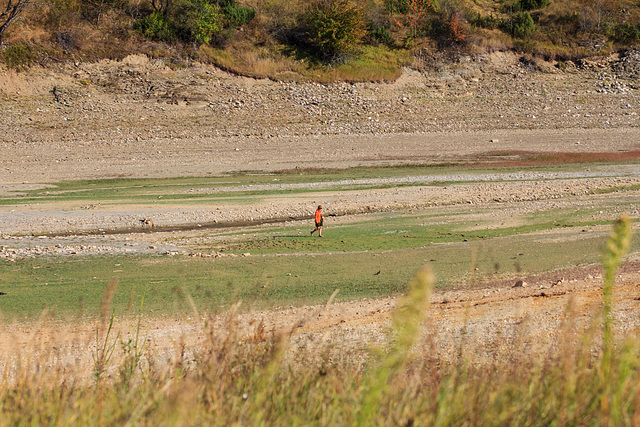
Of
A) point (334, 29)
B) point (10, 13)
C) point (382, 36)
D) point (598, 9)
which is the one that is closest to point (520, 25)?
Result: point (598, 9)

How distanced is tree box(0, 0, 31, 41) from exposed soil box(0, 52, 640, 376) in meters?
3.41

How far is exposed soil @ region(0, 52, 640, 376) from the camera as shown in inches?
674

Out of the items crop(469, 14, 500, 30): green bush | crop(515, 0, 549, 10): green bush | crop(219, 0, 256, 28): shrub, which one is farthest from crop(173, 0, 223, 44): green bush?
crop(515, 0, 549, 10): green bush

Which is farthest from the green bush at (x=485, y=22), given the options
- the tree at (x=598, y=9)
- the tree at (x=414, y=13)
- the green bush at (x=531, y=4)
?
the tree at (x=598, y=9)

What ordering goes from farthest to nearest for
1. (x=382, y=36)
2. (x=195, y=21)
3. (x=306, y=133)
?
(x=382, y=36)
(x=195, y=21)
(x=306, y=133)

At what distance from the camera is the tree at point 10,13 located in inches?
1325

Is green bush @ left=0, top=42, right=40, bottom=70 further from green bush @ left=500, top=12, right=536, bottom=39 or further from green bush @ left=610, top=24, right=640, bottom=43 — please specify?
green bush @ left=610, top=24, right=640, bottom=43

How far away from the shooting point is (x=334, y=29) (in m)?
37.5

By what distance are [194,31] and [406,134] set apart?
13.8 m

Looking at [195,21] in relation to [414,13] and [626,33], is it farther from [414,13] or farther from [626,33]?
[626,33]

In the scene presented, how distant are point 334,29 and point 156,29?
9959 millimetres

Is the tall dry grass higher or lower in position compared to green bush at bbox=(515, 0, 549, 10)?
lower

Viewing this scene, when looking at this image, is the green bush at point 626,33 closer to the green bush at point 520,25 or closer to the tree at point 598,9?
the tree at point 598,9

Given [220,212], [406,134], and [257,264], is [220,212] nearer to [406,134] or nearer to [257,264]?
[257,264]
